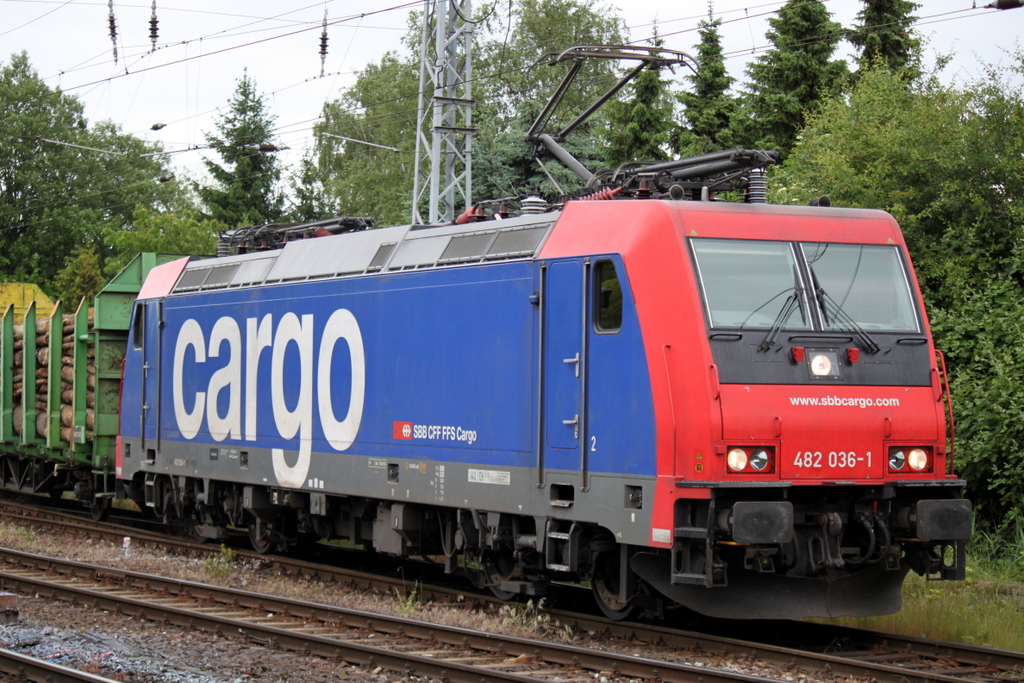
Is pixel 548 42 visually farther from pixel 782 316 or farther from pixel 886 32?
pixel 782 316

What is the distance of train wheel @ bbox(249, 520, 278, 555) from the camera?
14570 millimetres

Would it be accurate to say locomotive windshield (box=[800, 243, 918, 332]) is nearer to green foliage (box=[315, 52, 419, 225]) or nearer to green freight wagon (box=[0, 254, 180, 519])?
green freight wagon (box=[0, 254, 180, 519])

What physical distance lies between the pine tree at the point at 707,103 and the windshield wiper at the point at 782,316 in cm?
2804

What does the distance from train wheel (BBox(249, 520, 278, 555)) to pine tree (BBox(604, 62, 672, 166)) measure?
19.5 m

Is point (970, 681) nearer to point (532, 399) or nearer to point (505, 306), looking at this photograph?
point (532, 399)

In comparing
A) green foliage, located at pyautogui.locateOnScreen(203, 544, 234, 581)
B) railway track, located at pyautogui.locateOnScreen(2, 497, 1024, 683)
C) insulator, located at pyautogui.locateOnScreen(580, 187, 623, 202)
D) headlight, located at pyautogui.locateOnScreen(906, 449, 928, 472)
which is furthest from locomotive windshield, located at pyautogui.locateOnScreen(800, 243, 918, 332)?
green foliage, located at pyautogui.locateOnScreen(203, 544, 234, 581)

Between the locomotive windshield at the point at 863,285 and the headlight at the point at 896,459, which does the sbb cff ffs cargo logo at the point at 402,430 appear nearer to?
the locomotive windshield at the point at 863,285

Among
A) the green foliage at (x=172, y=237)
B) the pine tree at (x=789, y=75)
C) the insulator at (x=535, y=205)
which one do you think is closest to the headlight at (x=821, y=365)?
the insulator at (x=535, y=205)

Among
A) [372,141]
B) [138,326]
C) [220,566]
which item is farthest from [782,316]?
[372,141]

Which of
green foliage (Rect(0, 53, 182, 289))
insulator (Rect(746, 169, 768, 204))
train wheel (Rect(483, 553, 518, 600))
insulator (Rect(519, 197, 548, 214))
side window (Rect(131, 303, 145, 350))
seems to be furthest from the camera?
green foliage (Rect(0, 53, 182, 289))

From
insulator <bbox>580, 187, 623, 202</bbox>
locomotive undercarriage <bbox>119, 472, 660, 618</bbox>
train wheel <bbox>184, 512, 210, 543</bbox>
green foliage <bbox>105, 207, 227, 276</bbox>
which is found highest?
green foliage <bbox>105, 207, 227, 276</bbox>

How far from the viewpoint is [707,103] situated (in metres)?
38.8

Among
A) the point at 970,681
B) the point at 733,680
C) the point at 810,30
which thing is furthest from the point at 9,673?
the point at 810,30

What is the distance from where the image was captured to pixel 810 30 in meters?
36.9
